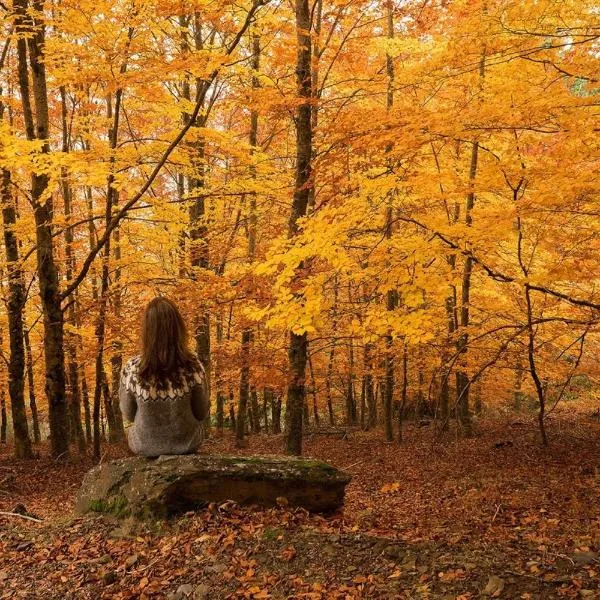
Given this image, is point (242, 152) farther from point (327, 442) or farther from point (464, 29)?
point (327, 442)

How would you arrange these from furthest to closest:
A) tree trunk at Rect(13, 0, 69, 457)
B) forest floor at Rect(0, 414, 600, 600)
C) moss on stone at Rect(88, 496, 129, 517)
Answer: tree trunk at Rect(13, 0, 69, 457), moss on stone at Rect(88, 496, 129, 517), forest floor at Rect(0, 414, 600, 600)

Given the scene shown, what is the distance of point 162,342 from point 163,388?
0.45 m

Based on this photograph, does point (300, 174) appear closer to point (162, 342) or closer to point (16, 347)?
point (162, 342)

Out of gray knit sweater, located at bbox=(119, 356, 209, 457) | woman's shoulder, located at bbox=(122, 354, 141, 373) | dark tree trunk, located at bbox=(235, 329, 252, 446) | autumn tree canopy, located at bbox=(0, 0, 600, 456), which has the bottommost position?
dark tree trunk, located at bbox=(235, 329, 252, 446)

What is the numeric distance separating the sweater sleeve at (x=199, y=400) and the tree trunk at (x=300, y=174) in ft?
9.21

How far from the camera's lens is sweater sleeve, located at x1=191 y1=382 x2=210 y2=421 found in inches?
206

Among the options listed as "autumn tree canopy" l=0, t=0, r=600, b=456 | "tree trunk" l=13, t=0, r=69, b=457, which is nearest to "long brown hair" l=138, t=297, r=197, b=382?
"autumn tree canopy" l=0, t=0, r=600, b=456

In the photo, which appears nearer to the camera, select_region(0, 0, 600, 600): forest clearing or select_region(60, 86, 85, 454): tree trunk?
select_region(0, 0, 600, 600): forest clearing

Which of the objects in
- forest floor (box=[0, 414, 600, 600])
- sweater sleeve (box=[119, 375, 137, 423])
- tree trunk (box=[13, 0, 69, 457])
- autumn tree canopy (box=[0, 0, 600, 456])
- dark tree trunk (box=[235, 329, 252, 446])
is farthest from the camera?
dark tree trunk (box=[235, 329, 252, 446])

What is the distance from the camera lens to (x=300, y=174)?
8258mm

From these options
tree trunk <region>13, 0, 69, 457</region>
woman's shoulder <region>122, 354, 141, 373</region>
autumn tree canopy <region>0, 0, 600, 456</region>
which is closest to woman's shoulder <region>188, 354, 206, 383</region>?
woman's shoulder <region>122, 354, 141, 373</region>

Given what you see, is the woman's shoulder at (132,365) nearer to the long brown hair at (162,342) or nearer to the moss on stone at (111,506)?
the long brown hair at (162,342)

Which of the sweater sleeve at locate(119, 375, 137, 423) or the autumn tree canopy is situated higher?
the autumn tree canopy

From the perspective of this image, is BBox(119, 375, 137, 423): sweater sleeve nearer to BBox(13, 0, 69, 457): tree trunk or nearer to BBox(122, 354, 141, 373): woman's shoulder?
BBox(122, 354, 141, 373): woman's shoulder
